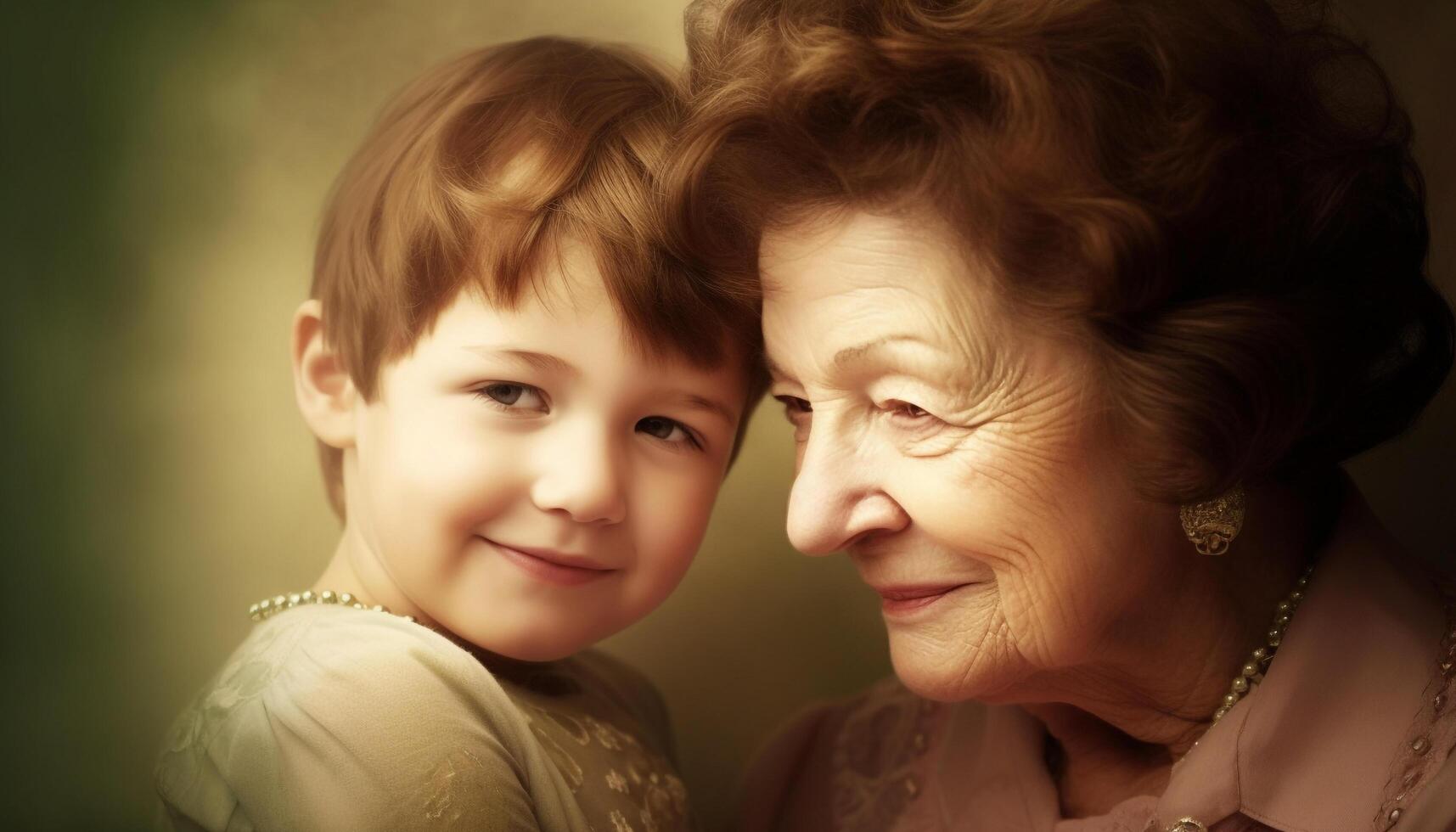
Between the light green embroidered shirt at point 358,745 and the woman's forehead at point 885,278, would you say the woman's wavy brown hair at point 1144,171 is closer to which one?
the woman's forehead at point 885,278

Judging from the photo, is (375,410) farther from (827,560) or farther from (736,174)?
(827,560)

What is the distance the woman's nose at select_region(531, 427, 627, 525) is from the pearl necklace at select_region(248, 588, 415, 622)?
213 millimetres

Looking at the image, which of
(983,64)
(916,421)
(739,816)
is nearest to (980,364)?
(916,421)

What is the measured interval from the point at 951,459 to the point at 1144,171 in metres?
0.34

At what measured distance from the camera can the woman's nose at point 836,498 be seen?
4.26 feet

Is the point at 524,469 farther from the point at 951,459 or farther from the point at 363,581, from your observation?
Answer: the point at 951,459

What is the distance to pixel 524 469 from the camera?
4.29ft

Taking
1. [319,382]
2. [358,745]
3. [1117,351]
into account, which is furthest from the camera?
[319,382]

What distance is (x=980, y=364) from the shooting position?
3.94 feet

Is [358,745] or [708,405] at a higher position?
[708,405]

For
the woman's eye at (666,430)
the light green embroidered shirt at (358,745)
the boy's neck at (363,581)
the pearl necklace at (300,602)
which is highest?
the woman's eye at (666,430)

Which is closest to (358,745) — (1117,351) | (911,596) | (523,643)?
(523,643)

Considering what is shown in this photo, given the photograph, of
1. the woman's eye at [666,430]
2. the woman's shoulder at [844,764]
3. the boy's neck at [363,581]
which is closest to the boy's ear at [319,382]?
the boy's neck at [363,581]

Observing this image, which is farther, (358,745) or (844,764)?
(844,764)
